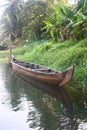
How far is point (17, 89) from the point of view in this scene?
48.5 feet

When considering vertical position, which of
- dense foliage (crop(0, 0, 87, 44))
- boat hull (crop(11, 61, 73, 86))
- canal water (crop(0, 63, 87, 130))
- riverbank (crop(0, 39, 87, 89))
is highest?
dense foliage (crop(0, 0, 87, 44))

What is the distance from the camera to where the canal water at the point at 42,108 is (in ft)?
29.0

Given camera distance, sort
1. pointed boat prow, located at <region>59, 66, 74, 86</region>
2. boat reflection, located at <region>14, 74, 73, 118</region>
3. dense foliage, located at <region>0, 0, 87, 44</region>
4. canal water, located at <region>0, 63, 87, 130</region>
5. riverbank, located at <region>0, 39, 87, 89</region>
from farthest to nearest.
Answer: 1. dense foliage, located at <region>0, 0, 87, 44</region>
2. riverbank, located at <region>0, 39, 87, 89</region>
3. pointed boat prow, located at <region>59, 66, 74, 86</region>
4. boat reflection, located at <region>14, 74, 73, 118</region>
5. canal water, located at <region>0, 63, 87, 130</region>

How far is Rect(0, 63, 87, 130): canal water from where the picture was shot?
8.84 metres

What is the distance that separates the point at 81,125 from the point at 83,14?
11.4m

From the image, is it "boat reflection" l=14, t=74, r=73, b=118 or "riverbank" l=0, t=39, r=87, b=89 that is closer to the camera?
"boat reflection" l=14, t=74, r=73, b=118

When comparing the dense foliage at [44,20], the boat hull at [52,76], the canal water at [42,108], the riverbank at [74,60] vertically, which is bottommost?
the canal water at [42,108]

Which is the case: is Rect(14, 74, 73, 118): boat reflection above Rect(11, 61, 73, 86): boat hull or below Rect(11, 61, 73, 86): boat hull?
below

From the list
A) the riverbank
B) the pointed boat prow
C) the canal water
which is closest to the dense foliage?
the riverbank

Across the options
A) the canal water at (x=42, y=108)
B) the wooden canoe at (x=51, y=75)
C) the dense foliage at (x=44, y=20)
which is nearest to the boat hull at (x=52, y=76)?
the wooden canoe at (x=51, y=75)

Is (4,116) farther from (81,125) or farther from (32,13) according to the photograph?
(32,13)

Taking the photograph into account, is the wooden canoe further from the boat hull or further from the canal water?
the canal water

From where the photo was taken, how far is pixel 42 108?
10.7 meters

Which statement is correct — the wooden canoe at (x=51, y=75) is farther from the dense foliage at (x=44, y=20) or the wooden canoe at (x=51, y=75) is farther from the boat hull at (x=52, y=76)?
the dense foliage at (x=44, y=20)
